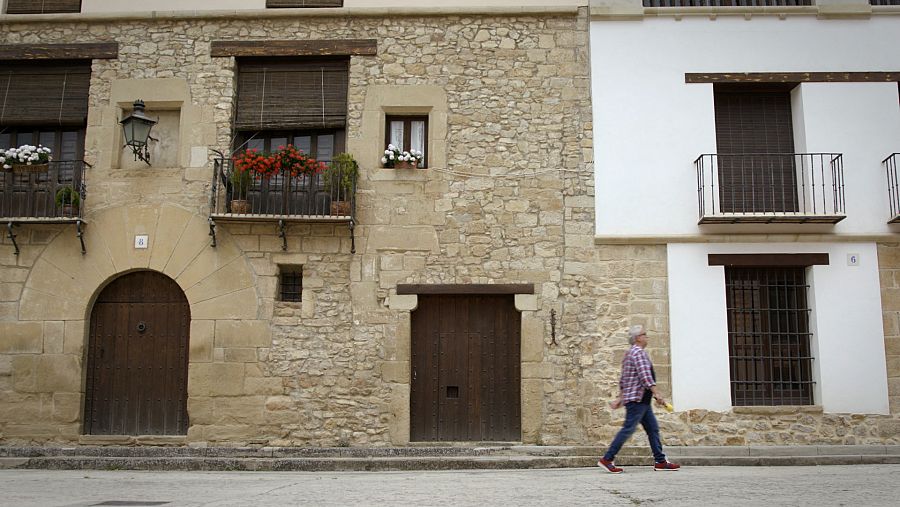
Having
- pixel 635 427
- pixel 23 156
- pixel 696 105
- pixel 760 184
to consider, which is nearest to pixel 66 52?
pixel 23 156

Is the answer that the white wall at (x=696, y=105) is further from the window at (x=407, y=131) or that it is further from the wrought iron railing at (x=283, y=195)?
the wrought iron railing at (x=283, y=195)

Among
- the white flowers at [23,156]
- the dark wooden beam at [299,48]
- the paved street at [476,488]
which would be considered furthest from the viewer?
the dark wooden beam at [299,48]

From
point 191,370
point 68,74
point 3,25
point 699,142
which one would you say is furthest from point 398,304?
point 3,25

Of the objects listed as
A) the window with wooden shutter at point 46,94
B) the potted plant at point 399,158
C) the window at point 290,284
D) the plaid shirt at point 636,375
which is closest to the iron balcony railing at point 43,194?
the window with wooden shutter at point 46,94

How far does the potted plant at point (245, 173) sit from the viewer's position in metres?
10.4

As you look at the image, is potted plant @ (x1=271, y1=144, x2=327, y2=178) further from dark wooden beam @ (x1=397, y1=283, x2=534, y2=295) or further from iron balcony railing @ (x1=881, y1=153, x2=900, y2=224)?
iron balcony railing @ (x1=881, y1=153, x2=900, y2=224)

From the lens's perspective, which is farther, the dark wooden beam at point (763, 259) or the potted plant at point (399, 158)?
the potted plant at point (399, 158)

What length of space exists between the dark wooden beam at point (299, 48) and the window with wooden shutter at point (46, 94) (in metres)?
1.95

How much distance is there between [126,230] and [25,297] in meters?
1.55

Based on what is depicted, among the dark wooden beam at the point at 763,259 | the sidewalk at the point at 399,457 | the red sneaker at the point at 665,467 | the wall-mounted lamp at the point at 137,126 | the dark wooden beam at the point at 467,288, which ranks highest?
the wall-mounted lamp at the point at 137,126

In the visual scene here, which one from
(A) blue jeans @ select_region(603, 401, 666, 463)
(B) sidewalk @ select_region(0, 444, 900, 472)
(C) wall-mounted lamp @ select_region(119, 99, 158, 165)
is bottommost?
(B) sidewalk @ select_region(0, 444, 900, 472)

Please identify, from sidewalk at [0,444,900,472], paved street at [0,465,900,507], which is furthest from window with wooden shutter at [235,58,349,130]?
paved street at [0,465,900,507]

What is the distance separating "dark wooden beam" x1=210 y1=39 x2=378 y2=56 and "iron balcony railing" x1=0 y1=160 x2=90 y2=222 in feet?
8.17

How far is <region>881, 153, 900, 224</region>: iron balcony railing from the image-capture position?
1034 centimetres
